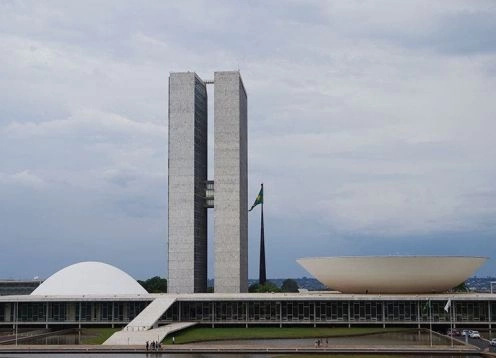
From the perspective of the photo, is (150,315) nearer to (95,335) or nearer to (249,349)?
(95,335)

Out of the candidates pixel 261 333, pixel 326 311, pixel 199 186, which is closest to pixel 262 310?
pixel 326 311

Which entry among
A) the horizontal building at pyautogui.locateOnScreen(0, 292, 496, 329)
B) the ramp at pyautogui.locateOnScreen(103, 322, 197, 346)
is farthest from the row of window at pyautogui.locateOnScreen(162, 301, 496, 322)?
the ramp at pyautogui.locateOnScreen(103, 322, 197, 346)

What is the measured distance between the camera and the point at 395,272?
75.0 metres

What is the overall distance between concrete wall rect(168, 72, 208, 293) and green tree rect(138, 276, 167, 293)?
2344 centimetres

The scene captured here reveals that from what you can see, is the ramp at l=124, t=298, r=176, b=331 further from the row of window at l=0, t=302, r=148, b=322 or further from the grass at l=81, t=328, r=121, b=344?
the row of window at l=0, t=302, r=148, b=322

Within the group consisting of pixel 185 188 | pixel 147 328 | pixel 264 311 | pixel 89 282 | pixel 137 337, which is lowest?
pixel 137 337

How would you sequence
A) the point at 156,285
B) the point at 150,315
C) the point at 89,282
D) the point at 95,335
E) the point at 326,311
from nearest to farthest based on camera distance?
1. the point at 95,335
2. the point at 150,315
3. the point at 326,311
4. the point at 89,282
5. the point at 156,285

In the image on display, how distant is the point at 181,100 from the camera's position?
314ft

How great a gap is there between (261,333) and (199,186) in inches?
1303

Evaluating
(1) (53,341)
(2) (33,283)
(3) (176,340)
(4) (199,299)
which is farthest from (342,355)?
(2) (33,283)

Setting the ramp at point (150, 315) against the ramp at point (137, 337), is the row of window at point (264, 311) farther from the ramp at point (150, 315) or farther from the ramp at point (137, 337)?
the ramp at point (137, 337)

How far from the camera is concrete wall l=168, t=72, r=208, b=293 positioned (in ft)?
307

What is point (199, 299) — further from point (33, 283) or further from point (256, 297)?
point (33, 283)

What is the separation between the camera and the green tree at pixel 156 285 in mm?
120250
